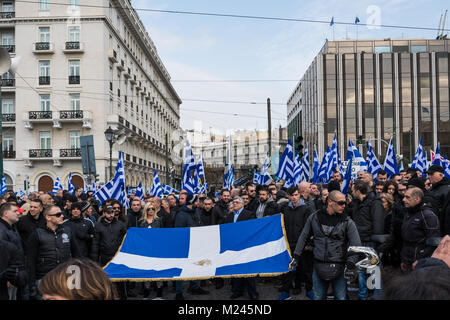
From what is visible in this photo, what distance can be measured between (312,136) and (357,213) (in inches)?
2101

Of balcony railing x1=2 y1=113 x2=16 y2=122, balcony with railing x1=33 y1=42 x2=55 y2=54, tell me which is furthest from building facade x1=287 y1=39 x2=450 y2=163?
balcony railing x1=2 y1=113 x2=16 y2=122

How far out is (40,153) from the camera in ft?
127

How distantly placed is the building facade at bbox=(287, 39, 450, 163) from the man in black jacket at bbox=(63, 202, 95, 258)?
50.9 metres

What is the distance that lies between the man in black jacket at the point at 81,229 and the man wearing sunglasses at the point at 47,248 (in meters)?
1.57

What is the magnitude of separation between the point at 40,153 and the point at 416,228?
3826 cm

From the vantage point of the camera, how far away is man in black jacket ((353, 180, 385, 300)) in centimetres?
732

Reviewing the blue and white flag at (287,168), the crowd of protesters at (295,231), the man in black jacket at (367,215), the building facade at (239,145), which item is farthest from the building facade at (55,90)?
the building facade at (239,145)

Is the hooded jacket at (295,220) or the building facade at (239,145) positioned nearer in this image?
the hooded jacket at (295,220)

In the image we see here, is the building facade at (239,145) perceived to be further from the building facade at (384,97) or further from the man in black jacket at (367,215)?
the man in black jacket at (367,215)

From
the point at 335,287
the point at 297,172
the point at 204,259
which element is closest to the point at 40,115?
the point at 297,172

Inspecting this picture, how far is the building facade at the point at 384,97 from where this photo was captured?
5569 cm

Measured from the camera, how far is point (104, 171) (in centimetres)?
3872

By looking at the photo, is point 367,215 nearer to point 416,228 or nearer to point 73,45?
point 416,228

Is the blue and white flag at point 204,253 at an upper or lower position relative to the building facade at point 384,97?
lower
